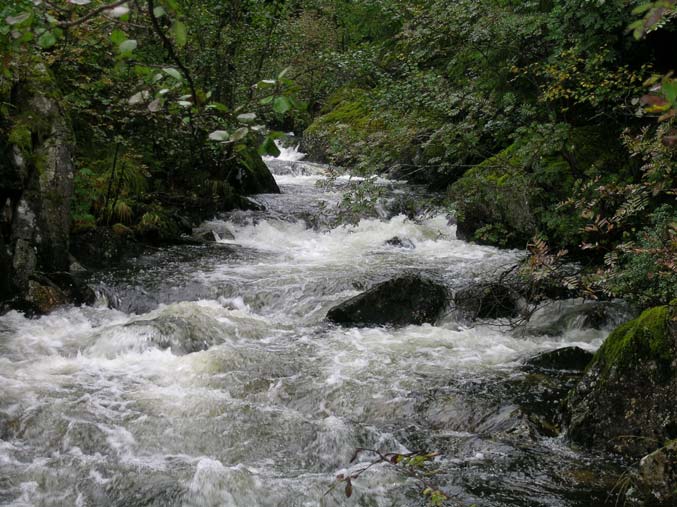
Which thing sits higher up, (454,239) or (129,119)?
(129,119)

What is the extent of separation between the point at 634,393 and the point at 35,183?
8.30 meters

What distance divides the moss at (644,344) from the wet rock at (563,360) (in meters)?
1.28

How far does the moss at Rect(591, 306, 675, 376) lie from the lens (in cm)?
502

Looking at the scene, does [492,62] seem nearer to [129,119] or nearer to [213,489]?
[129,119]

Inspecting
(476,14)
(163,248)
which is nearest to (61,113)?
(163,248)

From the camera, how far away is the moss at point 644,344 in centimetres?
502

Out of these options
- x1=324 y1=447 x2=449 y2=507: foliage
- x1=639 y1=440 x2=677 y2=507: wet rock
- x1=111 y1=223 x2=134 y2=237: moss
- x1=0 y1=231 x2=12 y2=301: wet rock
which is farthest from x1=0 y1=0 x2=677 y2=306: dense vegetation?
x1=324 y1=447 x2=449 y2=507: foliage

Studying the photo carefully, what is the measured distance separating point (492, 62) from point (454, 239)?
3.97 meters

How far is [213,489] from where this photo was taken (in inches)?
178

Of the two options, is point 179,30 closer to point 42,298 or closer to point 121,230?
point 42,298

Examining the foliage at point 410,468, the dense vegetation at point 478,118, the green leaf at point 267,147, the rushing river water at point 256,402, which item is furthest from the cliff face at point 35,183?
the green leaf at point 267,147

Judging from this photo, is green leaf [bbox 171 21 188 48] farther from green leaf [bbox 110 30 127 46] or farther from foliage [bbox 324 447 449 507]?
foliage [bbox 324 447 449 507]

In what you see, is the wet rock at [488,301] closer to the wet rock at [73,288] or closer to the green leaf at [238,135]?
the wet rock at [73,288]

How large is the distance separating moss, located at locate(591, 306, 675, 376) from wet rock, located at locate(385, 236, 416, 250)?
702 centimetres
